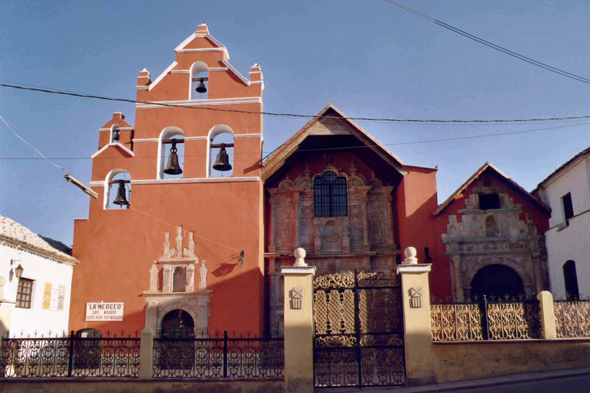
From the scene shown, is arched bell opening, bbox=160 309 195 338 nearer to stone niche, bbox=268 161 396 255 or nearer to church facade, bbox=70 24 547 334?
church facade, bbox=70 24 547 334

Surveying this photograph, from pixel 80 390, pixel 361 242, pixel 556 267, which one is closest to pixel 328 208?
pixel 361 242

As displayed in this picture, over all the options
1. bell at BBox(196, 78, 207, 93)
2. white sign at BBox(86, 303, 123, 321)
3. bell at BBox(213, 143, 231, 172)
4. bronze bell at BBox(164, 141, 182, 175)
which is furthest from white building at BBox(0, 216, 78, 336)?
bell at BBox(196, 78, 207, 93)

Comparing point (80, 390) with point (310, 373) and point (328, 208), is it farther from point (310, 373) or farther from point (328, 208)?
point (328, 208)

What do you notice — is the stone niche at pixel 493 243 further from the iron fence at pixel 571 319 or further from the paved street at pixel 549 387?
the paved street at pixel 549 387

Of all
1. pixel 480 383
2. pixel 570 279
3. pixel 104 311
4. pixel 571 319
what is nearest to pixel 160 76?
pixel 104 311

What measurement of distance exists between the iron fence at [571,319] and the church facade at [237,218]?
5.71 meters

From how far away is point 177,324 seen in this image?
53.7ft

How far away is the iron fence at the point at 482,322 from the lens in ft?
35.6

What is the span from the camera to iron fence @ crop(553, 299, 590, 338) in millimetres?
10914

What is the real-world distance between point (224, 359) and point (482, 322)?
5.25 meters

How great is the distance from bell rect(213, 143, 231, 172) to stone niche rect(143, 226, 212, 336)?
2.32 m

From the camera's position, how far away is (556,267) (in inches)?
644

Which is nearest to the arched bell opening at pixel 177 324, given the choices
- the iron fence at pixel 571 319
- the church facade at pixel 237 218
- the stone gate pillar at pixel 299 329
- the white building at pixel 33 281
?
the church facade at pixel 237 218

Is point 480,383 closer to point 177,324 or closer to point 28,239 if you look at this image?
point 177,324
